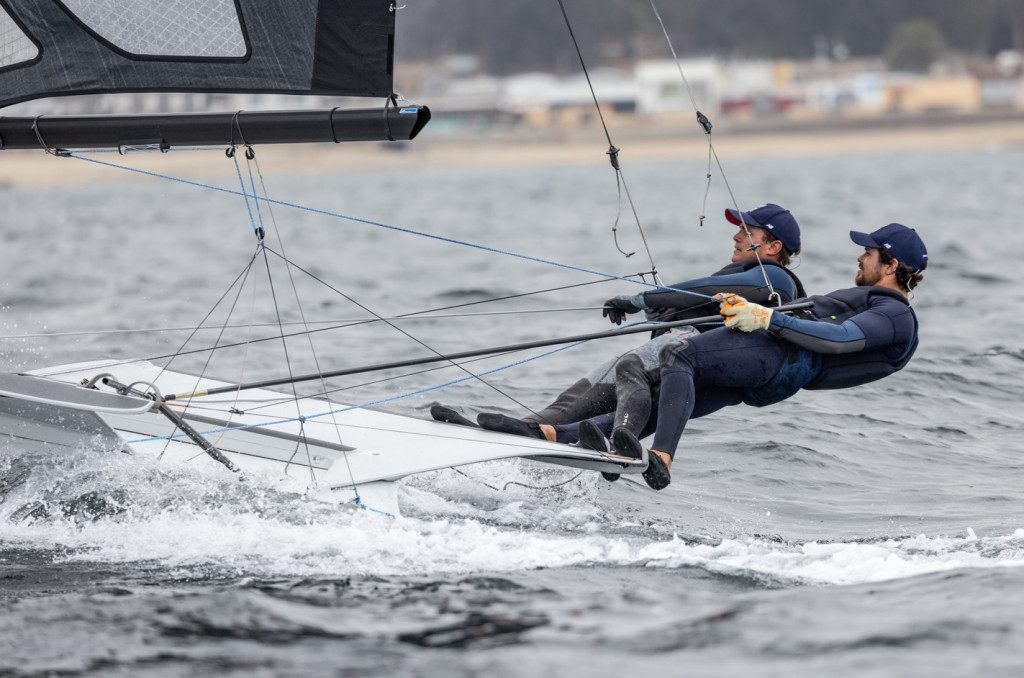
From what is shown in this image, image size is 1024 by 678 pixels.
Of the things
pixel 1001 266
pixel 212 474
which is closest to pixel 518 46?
pixel 1001 266

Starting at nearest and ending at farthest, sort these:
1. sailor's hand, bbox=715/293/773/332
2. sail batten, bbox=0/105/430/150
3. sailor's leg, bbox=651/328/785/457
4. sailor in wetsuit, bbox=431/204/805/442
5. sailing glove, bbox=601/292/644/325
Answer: sail batten, bbox=0/105/430/150, sailor's hand, bbox=715/293/773/332, sailor's leg, bbox=651/328/785/457, sailor in wetsuit, bbox=431/204/805/442, sailing glove, bbox=601/292/644/325

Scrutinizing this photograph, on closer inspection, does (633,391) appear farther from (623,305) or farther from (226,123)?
(226,123)

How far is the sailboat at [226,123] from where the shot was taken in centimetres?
361

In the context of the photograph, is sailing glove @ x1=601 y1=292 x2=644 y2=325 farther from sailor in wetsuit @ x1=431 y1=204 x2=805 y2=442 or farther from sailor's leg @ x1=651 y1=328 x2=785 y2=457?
sailor's leg @ x1=651 y1=328 x2=785 y2=457

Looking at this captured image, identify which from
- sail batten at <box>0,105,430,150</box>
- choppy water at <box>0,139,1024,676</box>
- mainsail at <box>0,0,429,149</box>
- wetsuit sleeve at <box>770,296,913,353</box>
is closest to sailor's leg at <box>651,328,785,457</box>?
wetsuit sleeve at <box>770,296,913,353</box>

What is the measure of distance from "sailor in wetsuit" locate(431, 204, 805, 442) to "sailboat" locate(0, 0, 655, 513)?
0.95ft

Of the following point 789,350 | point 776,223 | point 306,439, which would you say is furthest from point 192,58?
point 789,350

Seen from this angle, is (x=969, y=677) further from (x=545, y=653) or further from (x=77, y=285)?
(x=77, y=285)

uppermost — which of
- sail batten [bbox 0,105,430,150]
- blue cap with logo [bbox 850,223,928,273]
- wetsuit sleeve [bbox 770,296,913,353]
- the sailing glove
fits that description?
sail batten [bbox 0,105,430,150]

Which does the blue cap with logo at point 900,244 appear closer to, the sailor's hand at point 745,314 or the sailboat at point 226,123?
the sailor's hand at point 745,314

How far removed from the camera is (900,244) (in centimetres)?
388

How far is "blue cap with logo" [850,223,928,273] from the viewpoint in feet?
12.7

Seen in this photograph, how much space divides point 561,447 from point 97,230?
53.5 feet

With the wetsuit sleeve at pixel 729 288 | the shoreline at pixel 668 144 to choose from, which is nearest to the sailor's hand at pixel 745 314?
the wetsuit sleeve at pixel 729 288
